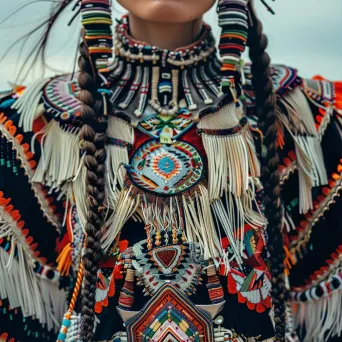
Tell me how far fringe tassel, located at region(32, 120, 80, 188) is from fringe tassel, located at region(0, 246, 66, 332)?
16cm

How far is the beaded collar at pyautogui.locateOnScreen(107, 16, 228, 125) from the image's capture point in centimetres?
189

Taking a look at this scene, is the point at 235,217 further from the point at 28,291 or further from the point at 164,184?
the point at 28,291

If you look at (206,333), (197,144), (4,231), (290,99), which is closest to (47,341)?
(4,231)

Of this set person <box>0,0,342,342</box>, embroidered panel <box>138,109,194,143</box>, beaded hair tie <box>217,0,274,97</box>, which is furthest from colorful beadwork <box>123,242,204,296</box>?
beaded hair tie <box>217,0,274,97</box>

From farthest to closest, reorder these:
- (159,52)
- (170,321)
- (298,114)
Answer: (298,114), (159,52), (170,321)

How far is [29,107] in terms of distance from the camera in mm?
1936

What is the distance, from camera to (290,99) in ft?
6.59

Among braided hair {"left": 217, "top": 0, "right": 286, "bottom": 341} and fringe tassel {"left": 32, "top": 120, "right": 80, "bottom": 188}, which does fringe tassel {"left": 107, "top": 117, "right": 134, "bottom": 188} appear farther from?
braided hair {"left": 217, "top": 0, "right": 286, "bottom": 341}

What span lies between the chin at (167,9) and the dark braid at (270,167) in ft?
0.45

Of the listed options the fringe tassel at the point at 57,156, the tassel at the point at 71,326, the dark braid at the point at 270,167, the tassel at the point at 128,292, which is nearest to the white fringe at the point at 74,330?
the tassel at the point at 71,326

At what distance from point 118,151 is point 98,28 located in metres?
0.23

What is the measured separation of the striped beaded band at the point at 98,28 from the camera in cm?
183

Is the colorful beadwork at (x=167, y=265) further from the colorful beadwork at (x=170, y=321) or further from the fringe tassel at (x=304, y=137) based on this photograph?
the fringe tassel at (x=304, y=137)

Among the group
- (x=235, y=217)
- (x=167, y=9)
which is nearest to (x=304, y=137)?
(x=235, y=217)
